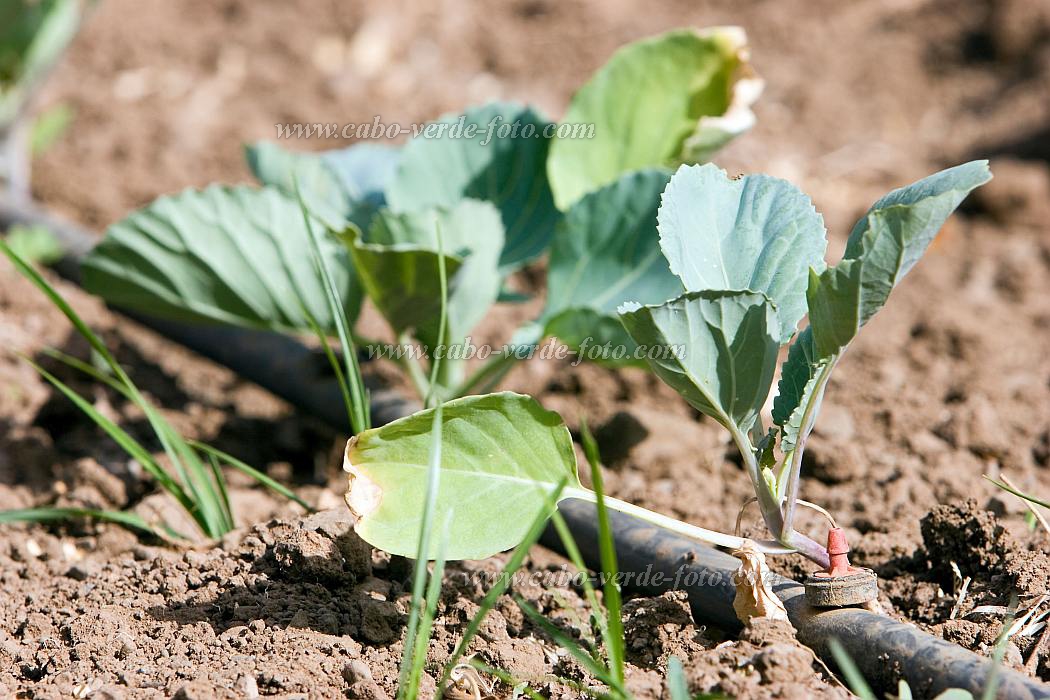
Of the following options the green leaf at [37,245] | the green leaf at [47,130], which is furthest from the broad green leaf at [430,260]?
the green leaf at [47,130]

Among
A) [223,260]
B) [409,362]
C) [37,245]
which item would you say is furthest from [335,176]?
[37,245]

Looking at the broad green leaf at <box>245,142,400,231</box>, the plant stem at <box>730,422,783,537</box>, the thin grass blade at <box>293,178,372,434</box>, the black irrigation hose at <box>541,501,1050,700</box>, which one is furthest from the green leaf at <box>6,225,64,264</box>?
the plant stem at <box>730,422,783,537</box>

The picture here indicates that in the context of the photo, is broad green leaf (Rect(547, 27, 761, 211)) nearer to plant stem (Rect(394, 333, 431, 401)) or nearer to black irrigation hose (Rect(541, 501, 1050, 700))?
plant stem (Rect(394, 333, 431, 401))

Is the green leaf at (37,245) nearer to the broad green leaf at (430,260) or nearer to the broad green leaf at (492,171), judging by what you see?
the broad green leaf at (492,171)

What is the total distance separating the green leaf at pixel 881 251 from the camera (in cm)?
89

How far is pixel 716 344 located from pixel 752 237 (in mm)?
152

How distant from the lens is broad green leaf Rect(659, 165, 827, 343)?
1049mm

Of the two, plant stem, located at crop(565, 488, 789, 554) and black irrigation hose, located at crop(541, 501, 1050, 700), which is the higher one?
plant stem, located at crop(565, 488, 789, 554)

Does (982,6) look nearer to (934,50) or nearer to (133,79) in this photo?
(934,50)

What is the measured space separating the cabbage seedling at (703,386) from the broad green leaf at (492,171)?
0.63 metres

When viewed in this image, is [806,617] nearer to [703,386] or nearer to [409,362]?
[703,386]

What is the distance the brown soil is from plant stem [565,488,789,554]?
0.09m

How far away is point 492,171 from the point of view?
169 cm

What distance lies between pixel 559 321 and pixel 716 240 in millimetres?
432
